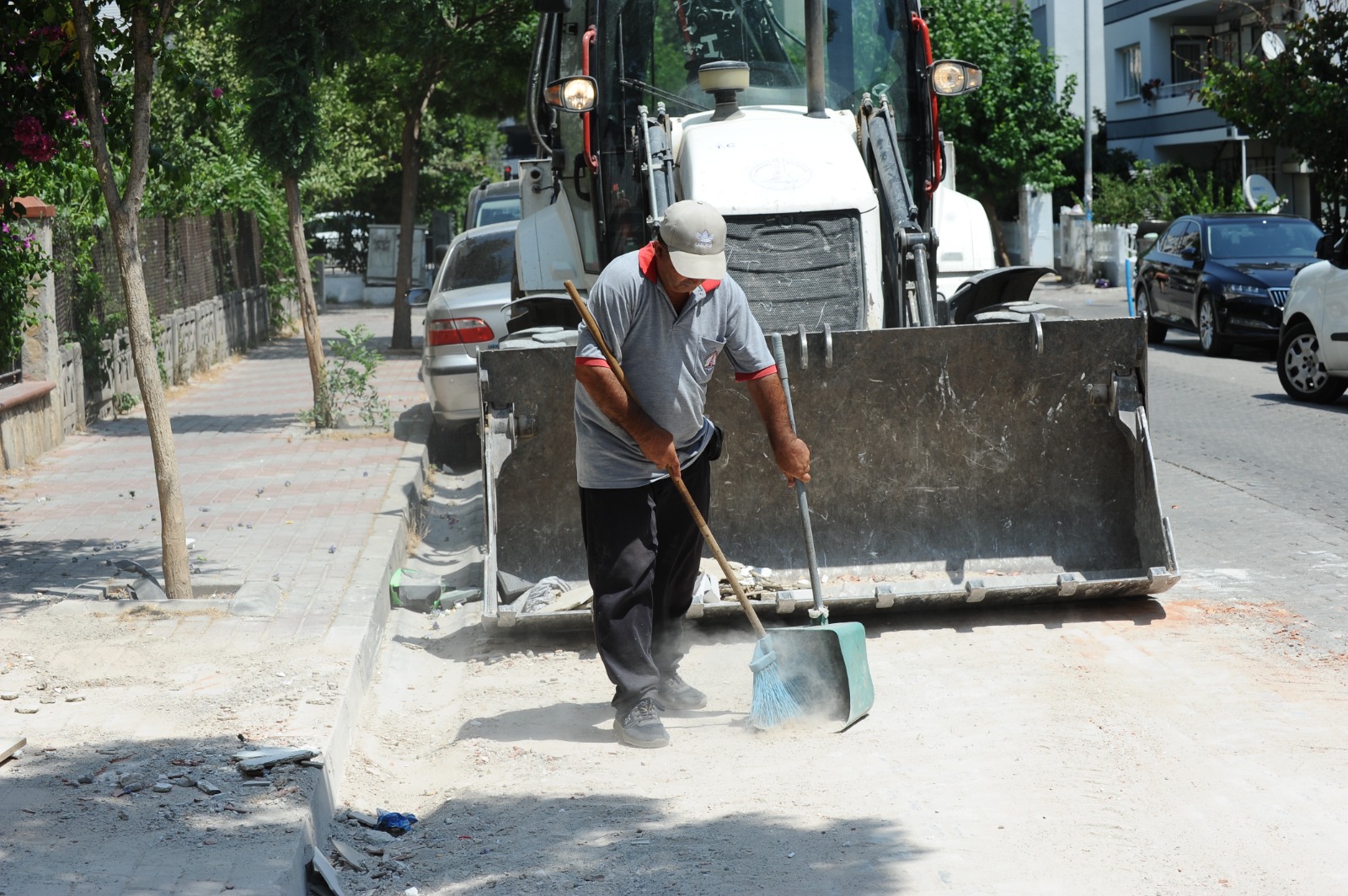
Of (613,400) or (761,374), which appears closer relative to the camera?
(613,400)

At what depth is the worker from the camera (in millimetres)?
5113

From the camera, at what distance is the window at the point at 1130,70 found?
135 ft

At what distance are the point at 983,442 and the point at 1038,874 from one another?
3.15 metres

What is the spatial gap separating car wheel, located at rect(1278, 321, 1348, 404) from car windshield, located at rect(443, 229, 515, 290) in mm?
7062

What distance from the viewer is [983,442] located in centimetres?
677

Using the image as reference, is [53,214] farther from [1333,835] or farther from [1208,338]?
[1208,338]

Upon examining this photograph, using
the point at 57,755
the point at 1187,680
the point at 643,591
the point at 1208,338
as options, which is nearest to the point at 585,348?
the point at 643,591

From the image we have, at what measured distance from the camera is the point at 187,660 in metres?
5.81

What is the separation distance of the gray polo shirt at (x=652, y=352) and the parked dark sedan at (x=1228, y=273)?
13219 mm

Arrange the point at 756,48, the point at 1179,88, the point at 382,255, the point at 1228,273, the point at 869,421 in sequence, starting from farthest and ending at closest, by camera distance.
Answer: the point at 1179,88
the point at 382,255
the point at 1228,273
the point at 756,48
the point at 869,421

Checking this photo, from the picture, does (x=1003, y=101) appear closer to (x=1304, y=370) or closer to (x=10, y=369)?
(x=1304, y=370)

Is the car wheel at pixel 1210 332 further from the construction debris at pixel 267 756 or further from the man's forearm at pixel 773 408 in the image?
the construction debris at pixel 267 756

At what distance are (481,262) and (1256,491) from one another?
654 cm

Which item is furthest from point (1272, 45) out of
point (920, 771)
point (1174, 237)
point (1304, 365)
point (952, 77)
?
point (920, 771)
